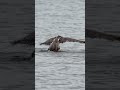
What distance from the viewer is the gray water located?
22359mm

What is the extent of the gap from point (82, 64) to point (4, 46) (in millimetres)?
4759

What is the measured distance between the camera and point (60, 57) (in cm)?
2647

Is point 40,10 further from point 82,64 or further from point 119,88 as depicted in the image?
point 119,88

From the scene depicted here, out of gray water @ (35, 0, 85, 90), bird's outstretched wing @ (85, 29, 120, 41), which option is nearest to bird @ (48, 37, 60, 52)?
gray water @ (35, 0, 85, 90)

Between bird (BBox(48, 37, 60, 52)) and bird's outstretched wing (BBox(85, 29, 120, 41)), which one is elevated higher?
bird's outstretched wing (BBox(85, 29, 120, 41))

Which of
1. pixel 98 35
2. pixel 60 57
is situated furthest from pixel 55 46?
pixel 98 35

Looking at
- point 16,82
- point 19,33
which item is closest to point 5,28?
point 19,33

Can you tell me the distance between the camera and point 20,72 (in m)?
23.8

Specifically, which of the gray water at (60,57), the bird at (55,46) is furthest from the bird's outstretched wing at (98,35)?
the bird at (55,46)

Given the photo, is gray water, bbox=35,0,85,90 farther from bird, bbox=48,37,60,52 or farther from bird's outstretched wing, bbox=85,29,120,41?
bird's outstretched wing, bbox=85,29,120,41

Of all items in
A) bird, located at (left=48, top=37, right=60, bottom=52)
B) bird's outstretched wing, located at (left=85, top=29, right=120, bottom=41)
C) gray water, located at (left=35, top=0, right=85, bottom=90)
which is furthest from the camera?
bird's outstretched wing, located at (left=85, top=29, right=120, bottom=41)

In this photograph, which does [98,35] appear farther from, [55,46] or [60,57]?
[60,57]

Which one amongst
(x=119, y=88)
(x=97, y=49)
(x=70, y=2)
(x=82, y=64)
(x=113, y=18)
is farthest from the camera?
(x=70, y=2)

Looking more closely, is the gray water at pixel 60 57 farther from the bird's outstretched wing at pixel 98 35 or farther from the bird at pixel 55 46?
the bird's outstretched wing at pixel 98 35
